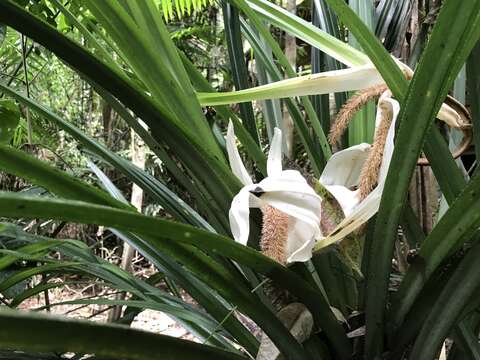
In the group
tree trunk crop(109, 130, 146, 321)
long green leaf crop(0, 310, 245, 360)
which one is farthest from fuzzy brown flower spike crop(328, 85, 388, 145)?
tree trunk crop(109, 130, 146, 321)

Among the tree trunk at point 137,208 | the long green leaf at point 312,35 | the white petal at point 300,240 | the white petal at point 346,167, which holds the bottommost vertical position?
the tree trunk at point 137,208

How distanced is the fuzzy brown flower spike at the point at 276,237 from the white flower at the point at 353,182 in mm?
21

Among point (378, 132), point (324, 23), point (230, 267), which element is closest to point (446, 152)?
point (378, 132)

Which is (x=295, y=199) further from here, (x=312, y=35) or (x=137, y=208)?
(x=137, y=208)

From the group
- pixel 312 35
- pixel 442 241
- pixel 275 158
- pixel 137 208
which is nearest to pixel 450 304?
pixel 442 241

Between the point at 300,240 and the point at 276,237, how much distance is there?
0.01 m

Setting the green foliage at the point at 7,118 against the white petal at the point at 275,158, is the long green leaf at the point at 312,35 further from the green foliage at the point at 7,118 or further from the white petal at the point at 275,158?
the green foliage at the point at 7,118

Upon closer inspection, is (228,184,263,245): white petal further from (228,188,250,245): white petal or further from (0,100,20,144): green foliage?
(0,100,20,144): green foliage

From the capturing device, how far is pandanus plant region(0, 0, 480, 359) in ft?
0.72

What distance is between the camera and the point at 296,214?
29cm

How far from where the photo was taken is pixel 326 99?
59cm

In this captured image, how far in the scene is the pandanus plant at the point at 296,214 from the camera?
218mm

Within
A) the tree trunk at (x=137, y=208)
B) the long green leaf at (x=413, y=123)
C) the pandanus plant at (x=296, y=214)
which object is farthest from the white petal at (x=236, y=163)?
the tree trunk at (x=137, y=208)

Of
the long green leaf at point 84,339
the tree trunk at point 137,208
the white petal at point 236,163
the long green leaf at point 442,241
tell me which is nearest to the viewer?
the long green leaf at point 84,339
